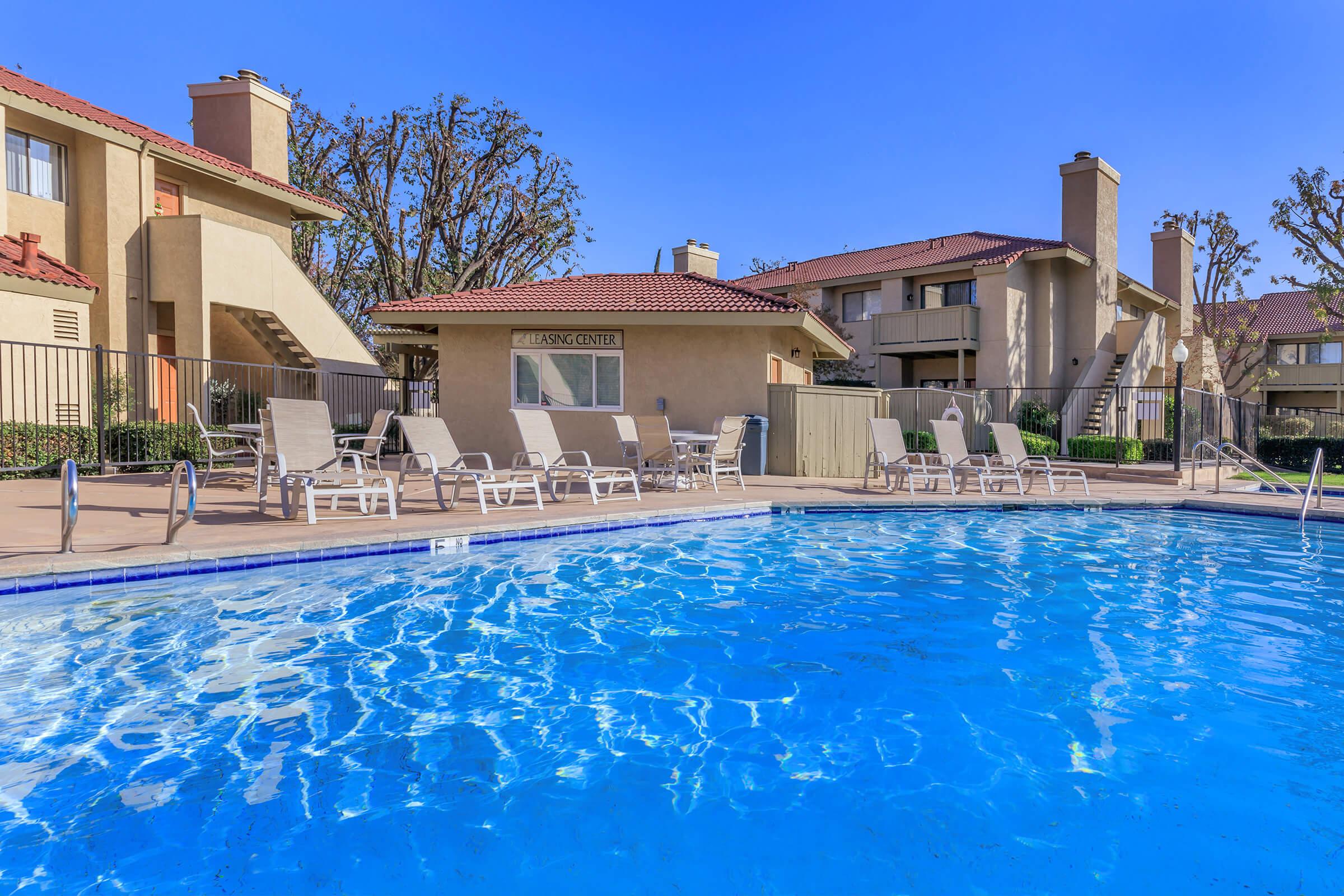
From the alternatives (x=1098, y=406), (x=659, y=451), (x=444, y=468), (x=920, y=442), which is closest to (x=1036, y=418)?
(x=1098, y=406)

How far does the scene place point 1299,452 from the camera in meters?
20.3

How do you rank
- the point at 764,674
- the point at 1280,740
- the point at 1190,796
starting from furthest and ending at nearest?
the point at 764,674 → the point at 1280,740 → the point at 1190,796

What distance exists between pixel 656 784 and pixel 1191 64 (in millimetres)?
21568

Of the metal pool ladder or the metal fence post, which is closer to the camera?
the metal pool ladder

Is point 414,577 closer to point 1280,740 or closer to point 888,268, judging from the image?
point 1280,740

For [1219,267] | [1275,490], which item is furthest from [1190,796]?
[1219,267]

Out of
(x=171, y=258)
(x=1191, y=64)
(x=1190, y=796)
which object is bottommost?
(x=1190, y=796)

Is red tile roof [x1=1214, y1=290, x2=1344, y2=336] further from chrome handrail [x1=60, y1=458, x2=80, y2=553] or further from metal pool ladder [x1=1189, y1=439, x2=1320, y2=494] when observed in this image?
chrome handrail [x1=60, y1=458, x2=80, y2=553]

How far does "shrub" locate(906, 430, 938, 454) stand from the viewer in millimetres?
20188

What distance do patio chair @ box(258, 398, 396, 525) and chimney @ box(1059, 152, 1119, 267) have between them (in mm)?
→ 22449

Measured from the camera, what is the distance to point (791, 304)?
14500 millimetres

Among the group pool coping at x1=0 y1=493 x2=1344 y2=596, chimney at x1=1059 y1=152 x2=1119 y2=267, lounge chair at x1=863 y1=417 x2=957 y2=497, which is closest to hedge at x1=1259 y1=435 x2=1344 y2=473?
chimney at x1=1059 y1=152 x2=1119 y2=267

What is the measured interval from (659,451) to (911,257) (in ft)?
58.1

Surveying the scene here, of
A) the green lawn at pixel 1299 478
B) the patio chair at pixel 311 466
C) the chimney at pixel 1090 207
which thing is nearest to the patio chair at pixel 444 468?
the patio chair at pixel 311 466
